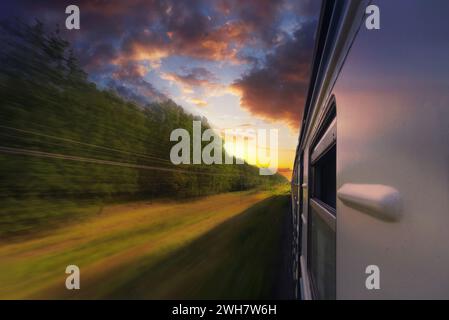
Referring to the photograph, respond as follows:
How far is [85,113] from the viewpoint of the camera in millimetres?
4574

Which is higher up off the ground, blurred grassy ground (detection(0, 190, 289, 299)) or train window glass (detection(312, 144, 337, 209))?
train window glass (detection(312, 144, 337, 209))

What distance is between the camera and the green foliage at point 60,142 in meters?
3.06

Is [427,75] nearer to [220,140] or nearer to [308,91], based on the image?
[308,91]

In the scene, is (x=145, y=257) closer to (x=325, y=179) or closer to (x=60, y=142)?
(x=60, y=142)

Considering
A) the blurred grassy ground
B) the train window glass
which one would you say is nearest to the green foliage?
the blurred grassy ground

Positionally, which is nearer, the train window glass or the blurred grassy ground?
the train window glass

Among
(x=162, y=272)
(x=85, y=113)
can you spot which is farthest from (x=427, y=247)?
(x=162, y=272)

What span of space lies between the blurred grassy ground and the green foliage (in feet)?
1.26

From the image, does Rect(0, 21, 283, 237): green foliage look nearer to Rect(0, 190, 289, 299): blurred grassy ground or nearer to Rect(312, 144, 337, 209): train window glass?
Rect(0, 190, 289, 299): blurred grassy ground

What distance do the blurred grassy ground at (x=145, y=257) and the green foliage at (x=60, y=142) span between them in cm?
38

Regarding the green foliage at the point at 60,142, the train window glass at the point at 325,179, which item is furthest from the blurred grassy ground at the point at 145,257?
the train window glass at the point at 325,179

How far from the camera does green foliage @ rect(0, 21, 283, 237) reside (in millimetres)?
3059

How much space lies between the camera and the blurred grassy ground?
3158mm

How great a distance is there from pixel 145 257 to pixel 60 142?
3.26 m
